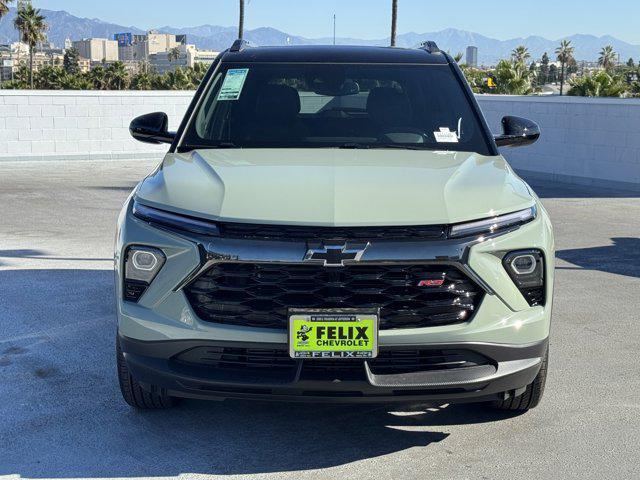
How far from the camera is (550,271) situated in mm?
3785

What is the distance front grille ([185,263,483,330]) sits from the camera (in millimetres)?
3510

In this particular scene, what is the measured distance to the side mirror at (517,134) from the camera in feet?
17.4

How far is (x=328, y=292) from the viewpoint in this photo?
352 centimetres

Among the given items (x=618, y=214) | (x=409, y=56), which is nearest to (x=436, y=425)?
(x=409, y=56)

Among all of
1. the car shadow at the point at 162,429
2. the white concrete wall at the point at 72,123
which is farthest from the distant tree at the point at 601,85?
the car shadow at the point at 162,429

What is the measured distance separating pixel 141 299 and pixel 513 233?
1531 mm

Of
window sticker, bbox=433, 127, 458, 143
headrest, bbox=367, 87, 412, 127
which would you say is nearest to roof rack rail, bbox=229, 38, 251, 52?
→ headrest, bbox=367, 87, 412, 127

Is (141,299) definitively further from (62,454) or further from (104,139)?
(104,139)

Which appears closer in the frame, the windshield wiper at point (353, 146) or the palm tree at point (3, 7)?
the windshield wiper at point (353, 146)

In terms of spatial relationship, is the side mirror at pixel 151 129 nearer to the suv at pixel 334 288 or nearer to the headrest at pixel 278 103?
the headrest at pixel 278 103

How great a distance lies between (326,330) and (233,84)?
7.29 feet

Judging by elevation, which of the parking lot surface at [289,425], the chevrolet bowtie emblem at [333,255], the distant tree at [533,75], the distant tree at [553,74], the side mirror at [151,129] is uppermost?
the side mirror at [151,129]

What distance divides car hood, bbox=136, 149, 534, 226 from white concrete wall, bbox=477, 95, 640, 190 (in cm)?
1150

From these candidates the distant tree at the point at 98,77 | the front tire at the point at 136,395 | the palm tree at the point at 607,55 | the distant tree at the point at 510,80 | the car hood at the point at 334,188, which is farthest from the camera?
the palm tree at the point at 607,55
